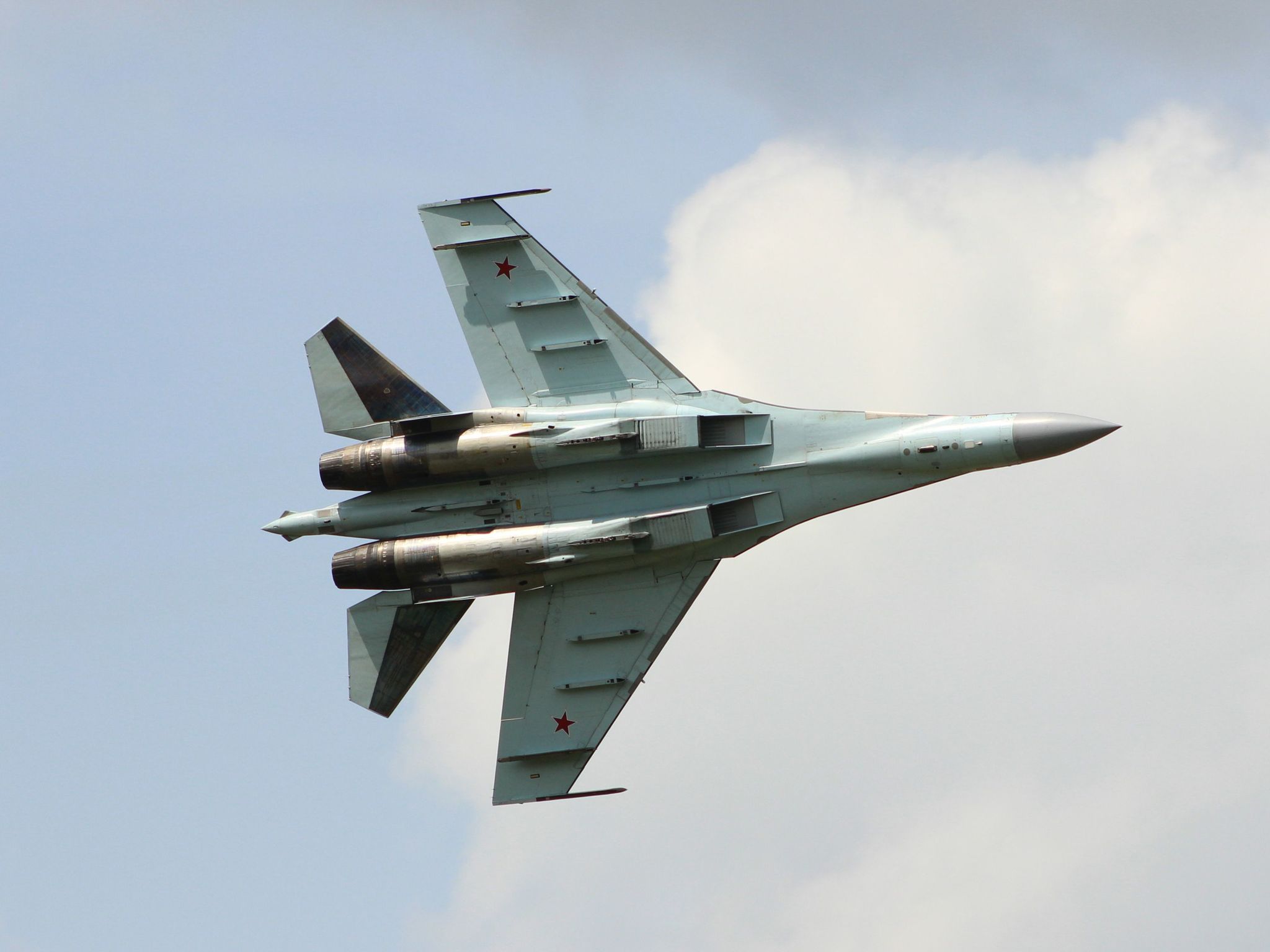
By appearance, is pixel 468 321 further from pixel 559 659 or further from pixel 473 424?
pixel 559 659

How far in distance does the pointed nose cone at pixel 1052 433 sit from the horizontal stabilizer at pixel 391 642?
12491mm

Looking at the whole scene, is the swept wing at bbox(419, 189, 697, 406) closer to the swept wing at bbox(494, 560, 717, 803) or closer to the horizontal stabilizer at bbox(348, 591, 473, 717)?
the swept wing at bbox(494, 560, 717, 803)

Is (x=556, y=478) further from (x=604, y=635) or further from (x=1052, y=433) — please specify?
(x=1052, y=433)

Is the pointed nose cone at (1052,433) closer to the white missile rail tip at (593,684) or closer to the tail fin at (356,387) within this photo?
the white missile rail tip at (593,684)

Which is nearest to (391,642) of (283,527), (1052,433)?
(283,527)

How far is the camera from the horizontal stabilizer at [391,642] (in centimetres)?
4866

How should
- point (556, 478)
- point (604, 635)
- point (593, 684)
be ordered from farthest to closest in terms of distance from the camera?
point (593, 684), point (604, 635), point (556, 478)

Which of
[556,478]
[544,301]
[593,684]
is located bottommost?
[593,684]

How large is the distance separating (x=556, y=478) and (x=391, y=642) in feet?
17.9

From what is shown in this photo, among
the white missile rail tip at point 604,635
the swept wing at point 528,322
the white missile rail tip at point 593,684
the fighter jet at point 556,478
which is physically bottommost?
the white missile rail tip at point 593,684

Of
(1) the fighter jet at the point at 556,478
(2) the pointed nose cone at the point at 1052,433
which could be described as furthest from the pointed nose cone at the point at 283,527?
(2) the pointed nose cone at the point at 1052,433

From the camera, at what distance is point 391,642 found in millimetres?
48906

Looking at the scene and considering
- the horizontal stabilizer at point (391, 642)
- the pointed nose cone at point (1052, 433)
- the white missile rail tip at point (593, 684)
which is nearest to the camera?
the pointed nose cone at point (1052, 433)

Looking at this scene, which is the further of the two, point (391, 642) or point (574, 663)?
point (391, 642)
